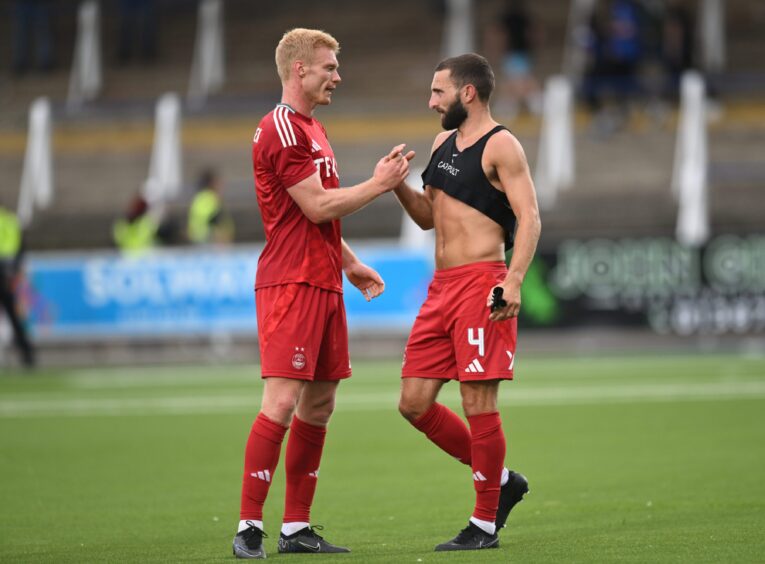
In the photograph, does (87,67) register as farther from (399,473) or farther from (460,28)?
(399,473)

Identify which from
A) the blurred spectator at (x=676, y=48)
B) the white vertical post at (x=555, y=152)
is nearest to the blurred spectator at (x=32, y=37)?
the white vertical post at (x=555, y=152)

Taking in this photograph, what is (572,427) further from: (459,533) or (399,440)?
(459,533)

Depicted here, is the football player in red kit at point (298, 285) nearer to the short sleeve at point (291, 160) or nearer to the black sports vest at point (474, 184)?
the short sleeve at point (291, 160)

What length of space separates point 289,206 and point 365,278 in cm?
67

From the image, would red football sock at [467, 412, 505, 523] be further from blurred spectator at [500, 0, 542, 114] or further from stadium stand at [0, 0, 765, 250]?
blurred spectator at [500, 0, 542, 114]

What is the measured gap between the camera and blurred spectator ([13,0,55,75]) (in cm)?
3028

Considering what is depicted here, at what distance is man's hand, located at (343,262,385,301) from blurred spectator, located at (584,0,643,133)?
17108mm

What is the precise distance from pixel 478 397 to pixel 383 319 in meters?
13.2

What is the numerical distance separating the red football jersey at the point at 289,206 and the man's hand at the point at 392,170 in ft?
1.00

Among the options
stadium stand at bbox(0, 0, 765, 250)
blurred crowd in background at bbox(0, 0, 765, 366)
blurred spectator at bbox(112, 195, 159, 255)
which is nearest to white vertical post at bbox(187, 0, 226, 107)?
blurred crowd in background at bbox(0, 0, 765, 366)

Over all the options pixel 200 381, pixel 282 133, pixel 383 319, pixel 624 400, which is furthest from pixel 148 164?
pixel 282 133

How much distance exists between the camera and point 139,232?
21.3 m

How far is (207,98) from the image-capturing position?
89.6 feet

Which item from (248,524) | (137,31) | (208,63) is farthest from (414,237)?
(248,524)
